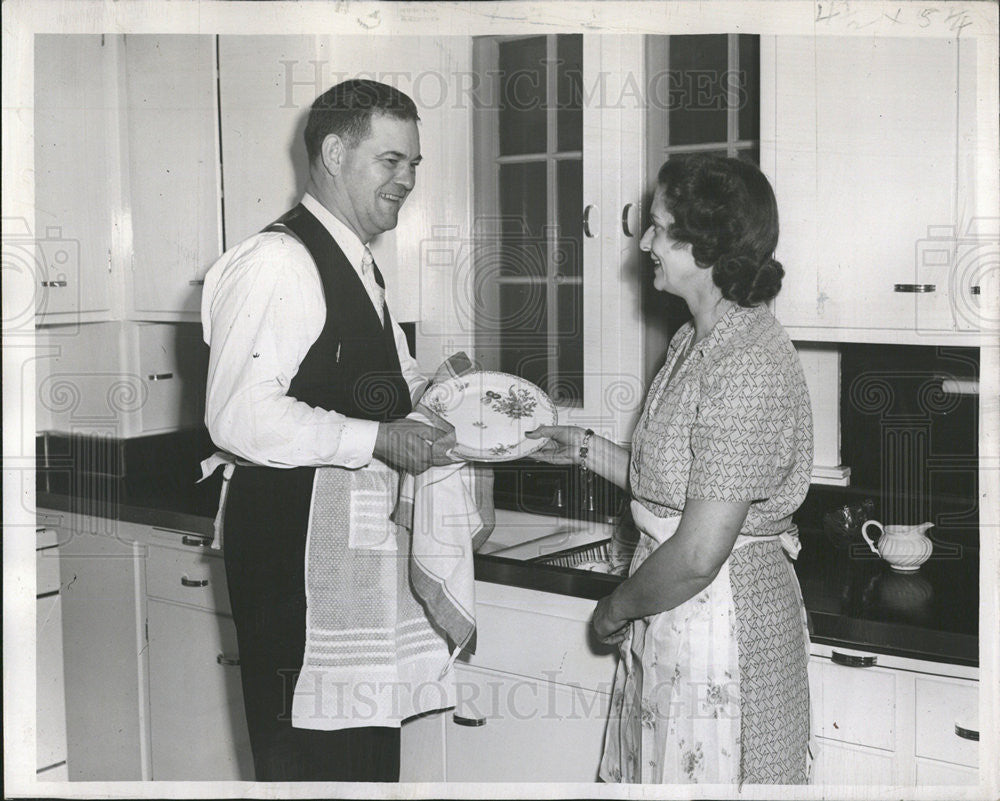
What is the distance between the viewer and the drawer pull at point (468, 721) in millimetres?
2117

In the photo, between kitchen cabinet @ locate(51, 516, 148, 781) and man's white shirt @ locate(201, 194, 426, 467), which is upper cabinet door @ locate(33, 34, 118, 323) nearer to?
kitchen cabinet @ locate(51, 516, 148, 781)

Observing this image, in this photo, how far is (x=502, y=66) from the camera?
2.67m

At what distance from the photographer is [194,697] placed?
2564mm

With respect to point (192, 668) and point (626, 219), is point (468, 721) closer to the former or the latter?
point (192, 668)

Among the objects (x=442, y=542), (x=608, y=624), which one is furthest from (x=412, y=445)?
(x=608, y=624)

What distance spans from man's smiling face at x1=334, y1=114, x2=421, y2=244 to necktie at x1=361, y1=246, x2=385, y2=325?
47 mm

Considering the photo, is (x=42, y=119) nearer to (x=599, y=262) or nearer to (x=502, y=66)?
(x=502, y=66)

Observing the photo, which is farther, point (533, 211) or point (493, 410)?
point (533, 211)

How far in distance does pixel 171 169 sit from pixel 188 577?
1059 millimetres

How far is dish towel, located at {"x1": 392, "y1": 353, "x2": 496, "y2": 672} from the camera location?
191 centimetres

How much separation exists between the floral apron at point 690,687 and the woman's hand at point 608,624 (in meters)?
0.05

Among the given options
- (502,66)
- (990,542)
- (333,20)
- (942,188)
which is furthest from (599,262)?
(990,542)

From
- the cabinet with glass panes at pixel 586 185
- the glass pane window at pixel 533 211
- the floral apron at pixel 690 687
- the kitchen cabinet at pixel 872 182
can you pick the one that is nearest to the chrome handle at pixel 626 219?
the cabinet with glass panes at pixel 586 185

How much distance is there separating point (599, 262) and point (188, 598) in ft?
4.11
